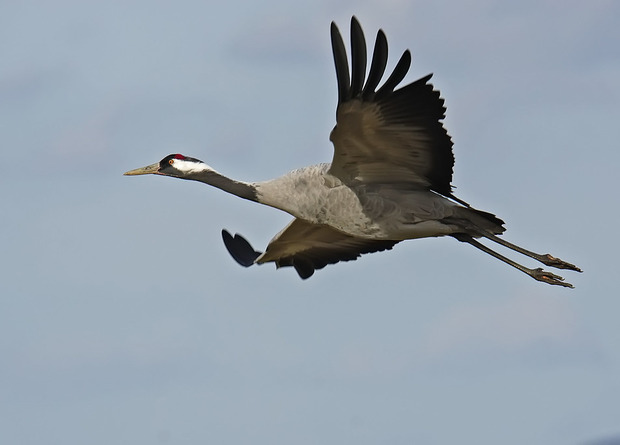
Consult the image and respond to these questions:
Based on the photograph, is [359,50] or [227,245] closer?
[359,50]

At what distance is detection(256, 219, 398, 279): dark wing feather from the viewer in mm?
16188

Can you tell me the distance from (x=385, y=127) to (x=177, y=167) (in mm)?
2847

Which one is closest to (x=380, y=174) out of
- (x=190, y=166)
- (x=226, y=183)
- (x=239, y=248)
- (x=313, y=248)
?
(x=226, y=183)

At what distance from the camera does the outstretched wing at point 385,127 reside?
1255 centimetres

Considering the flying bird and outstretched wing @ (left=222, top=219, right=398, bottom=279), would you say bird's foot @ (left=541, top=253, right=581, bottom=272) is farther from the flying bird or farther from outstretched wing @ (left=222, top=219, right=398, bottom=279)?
outstretched wing @ (left=222, top=219, right=398, bottom=279)

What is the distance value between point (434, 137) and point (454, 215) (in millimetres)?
1273

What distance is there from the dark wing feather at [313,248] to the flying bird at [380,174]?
22.6 inches

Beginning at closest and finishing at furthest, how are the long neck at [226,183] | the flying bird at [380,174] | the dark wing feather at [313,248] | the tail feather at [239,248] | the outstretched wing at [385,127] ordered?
the outstretched wing at [385,127] < the flying bird at [380,174] < the long neck at [226,183] < the dark wing feather at [313,248] < the tail feather at [239,248]

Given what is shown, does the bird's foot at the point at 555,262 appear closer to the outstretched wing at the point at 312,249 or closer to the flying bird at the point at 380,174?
the flying bird at the point at 380,174

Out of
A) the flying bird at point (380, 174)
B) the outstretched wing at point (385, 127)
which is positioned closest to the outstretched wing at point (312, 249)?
the flying bird at point (380, 174)

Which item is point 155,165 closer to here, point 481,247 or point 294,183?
point 294,183

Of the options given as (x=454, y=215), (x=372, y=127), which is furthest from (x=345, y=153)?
(x=454, y=215)

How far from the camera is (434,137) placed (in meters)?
13.5

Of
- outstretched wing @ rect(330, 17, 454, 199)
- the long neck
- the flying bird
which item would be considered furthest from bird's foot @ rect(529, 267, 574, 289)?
the long neck
